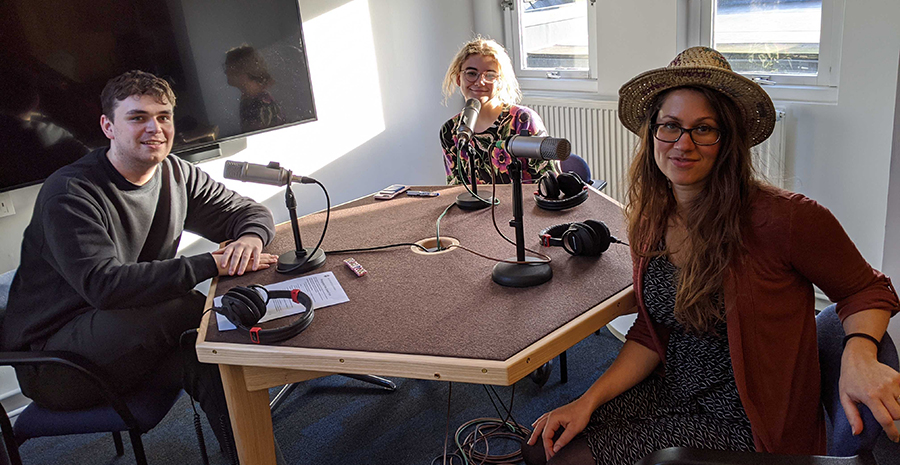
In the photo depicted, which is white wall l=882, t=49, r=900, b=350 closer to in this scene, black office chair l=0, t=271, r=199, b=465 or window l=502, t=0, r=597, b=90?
window l=502, t=0, r=597, b=90

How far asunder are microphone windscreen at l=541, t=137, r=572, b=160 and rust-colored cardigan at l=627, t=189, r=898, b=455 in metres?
0.41

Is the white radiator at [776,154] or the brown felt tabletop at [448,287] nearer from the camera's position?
the brown felt tabletop at [448,287]

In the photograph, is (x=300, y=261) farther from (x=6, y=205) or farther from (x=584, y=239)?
(x=6, y=205)

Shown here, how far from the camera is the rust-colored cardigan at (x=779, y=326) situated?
1284 millimetres

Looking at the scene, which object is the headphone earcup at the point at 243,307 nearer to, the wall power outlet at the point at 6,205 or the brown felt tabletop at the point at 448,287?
the brown felt tabletop at the point at 448,287

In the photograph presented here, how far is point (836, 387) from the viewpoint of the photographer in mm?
1293

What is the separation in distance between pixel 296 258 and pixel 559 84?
2.48 metres

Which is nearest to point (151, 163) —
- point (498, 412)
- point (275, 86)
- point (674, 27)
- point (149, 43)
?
point (149, 43)

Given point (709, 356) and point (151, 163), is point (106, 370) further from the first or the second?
point (709, 356)

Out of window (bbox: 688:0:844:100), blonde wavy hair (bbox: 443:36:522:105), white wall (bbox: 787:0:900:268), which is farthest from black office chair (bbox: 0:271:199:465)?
window (bbox: 688:0:844:100)

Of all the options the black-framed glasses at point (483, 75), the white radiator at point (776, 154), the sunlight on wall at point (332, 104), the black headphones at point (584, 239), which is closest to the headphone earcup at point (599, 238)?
the black headphones at point (584, 239)

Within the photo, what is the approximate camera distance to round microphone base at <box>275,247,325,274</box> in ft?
6.06

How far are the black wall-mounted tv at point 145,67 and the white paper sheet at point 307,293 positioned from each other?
1223 millimetres

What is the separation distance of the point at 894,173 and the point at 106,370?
252 cm
